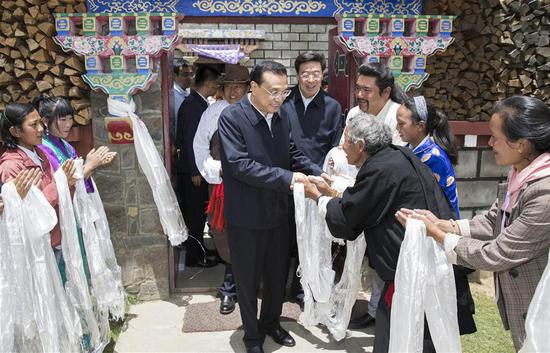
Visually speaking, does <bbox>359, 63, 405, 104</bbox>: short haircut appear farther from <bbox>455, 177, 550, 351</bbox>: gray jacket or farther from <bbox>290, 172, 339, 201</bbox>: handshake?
<bbox>455, 177, 550, 351</bbox>: gray jacket

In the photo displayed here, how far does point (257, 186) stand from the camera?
11.1 ft

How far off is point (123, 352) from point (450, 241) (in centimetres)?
264

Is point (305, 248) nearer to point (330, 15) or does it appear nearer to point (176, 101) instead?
point (330, 15)

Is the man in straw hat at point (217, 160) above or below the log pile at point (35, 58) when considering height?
→ below

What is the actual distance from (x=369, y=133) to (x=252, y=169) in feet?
2.95

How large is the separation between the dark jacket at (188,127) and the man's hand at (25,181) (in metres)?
2.15

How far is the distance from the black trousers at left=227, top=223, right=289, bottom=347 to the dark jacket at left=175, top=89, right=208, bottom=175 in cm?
165

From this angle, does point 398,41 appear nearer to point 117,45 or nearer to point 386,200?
point 386,200

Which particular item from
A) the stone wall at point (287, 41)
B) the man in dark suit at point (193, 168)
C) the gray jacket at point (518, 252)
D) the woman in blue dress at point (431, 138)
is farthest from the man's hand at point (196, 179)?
the stone wall at point (287, 41)

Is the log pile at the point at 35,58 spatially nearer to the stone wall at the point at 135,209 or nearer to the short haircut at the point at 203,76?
the stone wall at the point at 135,209

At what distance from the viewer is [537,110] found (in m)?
2.29

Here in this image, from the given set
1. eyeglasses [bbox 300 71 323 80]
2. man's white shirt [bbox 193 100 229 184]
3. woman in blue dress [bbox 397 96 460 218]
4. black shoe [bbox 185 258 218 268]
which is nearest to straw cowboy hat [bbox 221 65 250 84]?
man's white shirt [bbox 193 100 229 184]

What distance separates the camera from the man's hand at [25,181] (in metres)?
2.92

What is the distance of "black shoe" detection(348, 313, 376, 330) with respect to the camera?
421 centimetres
